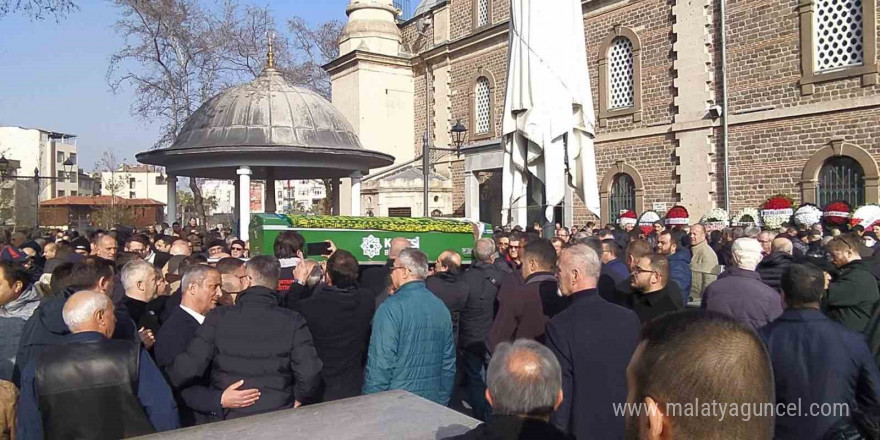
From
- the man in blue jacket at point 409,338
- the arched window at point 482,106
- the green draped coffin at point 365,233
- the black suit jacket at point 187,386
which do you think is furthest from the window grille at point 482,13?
the black suit jacket at point 187,386

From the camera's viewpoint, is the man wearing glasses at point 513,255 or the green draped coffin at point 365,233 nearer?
the man wearing glasses at point 513,255

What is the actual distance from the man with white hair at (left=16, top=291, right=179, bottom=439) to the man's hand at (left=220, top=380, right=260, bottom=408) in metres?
0.44

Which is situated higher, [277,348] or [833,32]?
[833,32]

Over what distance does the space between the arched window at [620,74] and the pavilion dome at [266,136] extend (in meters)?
10.6

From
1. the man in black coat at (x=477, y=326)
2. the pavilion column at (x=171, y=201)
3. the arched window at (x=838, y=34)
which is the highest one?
the arched window at (x=838, y=34)

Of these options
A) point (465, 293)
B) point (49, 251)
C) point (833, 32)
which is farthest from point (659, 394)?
point (833, 32)

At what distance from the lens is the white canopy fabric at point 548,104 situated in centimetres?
1005

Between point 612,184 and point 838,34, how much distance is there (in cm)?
807

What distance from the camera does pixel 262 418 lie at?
230cm

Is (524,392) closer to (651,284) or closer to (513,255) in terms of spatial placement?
(651,284)

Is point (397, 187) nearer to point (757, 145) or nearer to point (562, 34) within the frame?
point (757, 145)

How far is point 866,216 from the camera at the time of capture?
12.2 meters

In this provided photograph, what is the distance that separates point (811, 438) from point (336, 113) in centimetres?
1280

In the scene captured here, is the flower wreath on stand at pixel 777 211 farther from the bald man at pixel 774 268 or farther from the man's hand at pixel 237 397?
the man's hand at pixel 237 397
